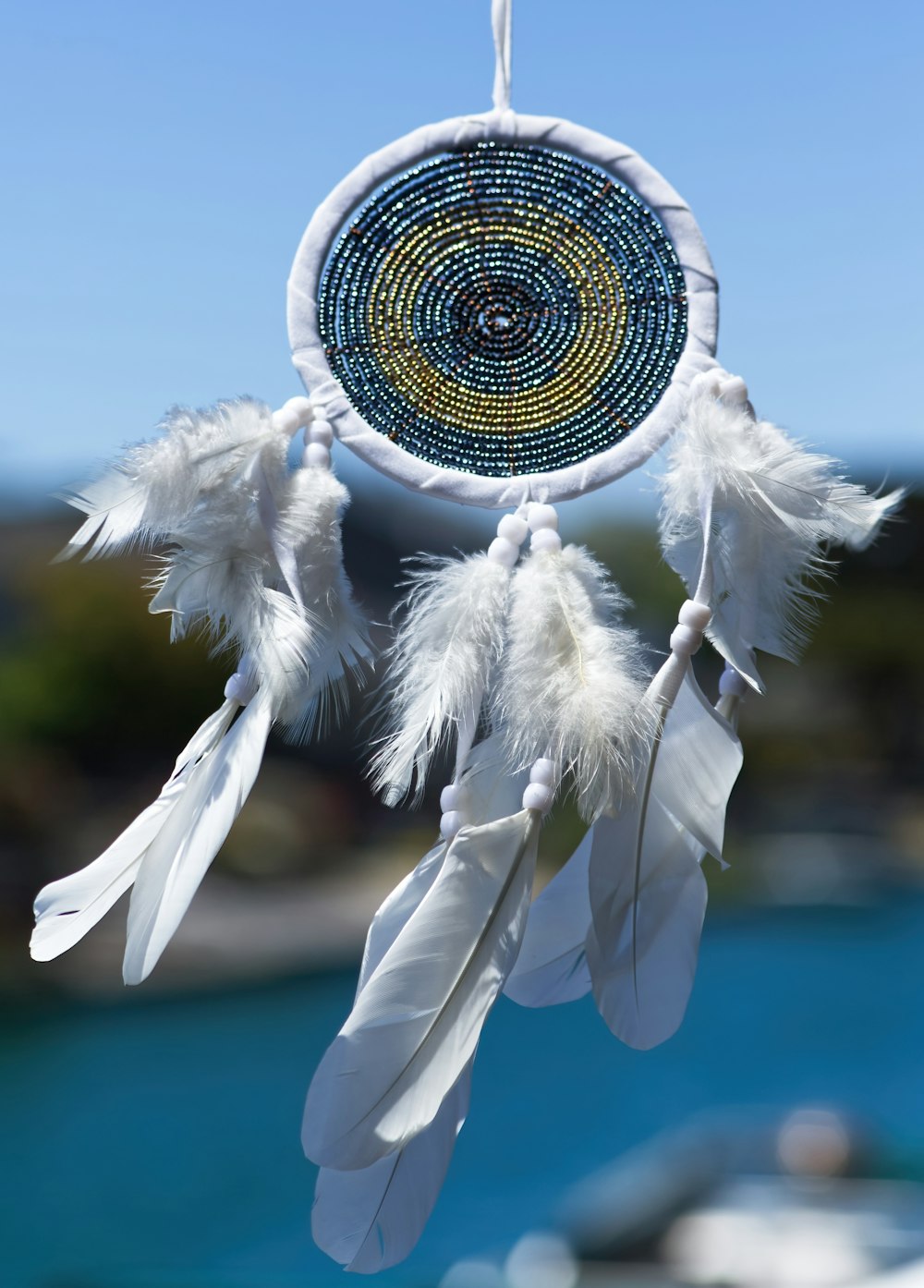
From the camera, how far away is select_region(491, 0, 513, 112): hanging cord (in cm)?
83

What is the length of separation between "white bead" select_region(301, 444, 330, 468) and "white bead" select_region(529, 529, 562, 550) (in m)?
0.16

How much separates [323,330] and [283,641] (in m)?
0.24

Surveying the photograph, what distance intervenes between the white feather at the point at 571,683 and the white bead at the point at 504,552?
0.02 m

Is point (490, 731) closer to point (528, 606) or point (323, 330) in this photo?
point (528, 606)

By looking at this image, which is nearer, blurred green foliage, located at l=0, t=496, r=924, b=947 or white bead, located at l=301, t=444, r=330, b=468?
white bead, located at l=301, t=444, r=330, b=468

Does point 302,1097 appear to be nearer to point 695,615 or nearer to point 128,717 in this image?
point 128,717

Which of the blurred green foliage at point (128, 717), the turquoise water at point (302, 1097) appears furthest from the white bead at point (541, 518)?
the blurred green foliage at point (128, 717)

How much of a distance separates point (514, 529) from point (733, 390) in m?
0.18

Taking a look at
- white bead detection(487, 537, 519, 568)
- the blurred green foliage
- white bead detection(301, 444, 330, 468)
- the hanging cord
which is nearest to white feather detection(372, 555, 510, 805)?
white bead detection(487, 537, 519, 568)

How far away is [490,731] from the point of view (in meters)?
0.86

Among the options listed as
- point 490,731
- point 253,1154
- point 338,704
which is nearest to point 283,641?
point 338,704

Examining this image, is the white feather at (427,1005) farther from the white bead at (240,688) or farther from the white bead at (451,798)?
the white bead at (240,688)

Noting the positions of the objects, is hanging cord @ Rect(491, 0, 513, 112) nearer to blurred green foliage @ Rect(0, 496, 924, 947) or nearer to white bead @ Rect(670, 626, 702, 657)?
white bead @ Rect(670, 626, 702, 657)

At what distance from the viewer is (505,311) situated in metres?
0.87
